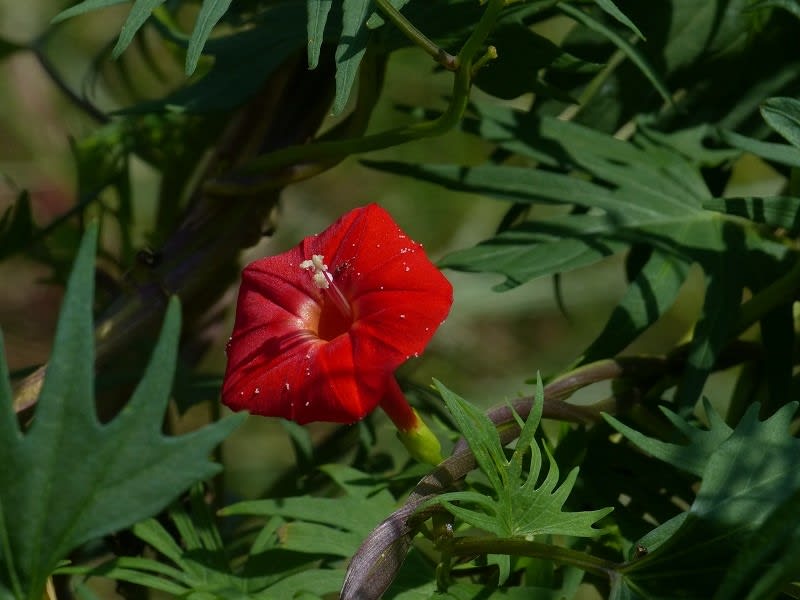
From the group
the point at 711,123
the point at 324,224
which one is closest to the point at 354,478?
the point at 711,123

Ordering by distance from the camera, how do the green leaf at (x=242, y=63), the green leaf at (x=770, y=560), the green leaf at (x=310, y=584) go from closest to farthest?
the green leaf at (x=770, y=560) < the green leaf at (x=310, y=584) < the green leaf at (x=242, y=63)

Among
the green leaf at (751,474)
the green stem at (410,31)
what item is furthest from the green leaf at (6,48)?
the green leaf at (751,474)

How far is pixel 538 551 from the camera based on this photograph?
0.52 metres

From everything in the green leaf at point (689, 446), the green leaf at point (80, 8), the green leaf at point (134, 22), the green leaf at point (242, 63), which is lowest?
the green leaf at point (689, 446)

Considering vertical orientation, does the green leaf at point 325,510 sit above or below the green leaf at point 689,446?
below

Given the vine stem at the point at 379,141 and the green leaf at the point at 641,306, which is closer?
the vine stem at the point at 379,141

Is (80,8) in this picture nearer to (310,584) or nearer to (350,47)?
(350,47)

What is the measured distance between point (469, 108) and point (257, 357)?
1.06 feet

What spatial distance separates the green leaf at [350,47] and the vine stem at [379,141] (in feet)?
0.19

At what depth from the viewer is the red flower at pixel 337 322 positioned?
0.56 metres

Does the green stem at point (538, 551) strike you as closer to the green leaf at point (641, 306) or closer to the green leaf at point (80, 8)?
the green leaf at point (641, 306)

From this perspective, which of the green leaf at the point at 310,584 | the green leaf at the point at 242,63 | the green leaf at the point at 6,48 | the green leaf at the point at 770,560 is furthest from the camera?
the green leaf at the point at 6,48

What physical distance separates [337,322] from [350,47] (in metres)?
0.16

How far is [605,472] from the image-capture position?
2.29 feet
